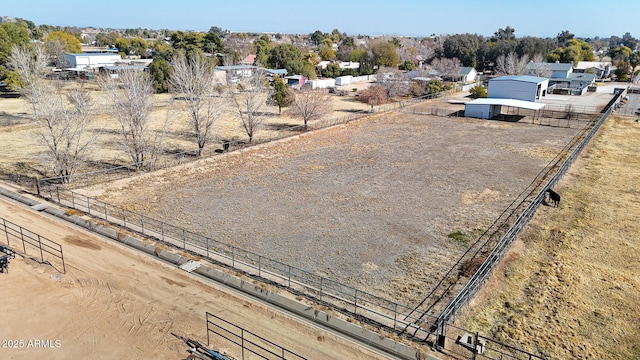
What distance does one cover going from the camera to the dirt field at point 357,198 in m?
17.1

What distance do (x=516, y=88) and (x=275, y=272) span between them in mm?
48384

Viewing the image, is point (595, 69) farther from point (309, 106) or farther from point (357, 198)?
point (357, 198)

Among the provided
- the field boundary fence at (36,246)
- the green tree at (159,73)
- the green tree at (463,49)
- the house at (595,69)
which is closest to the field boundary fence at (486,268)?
the field boundary fence at (36,246)

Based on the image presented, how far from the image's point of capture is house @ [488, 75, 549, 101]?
52.7m

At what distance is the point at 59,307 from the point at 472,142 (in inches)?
1260

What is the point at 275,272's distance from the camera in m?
15.9

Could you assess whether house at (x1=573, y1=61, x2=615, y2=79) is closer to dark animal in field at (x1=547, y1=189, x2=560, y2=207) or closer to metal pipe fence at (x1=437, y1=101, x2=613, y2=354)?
metal pipe fence at (x1=437, y1=101, x2=613, y2=354)

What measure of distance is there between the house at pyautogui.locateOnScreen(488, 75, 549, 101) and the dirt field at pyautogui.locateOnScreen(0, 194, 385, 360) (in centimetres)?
4987

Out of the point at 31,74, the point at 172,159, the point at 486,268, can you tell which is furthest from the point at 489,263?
the point at 31,74

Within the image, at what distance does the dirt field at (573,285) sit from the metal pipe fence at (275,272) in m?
2.28

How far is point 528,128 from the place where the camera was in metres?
42.2

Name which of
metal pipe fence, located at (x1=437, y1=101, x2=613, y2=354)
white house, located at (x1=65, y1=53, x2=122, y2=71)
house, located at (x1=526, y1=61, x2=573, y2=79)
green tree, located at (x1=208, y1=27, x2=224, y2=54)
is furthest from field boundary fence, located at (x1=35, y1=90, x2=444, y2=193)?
green tree, located at (x1=208, y1=27, x2=224, y2=54)

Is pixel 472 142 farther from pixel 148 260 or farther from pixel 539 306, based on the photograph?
pixel 148 260

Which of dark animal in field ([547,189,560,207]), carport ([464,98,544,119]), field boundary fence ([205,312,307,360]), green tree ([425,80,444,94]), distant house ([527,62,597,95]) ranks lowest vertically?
field boundary fence ([205,312,307,360])
